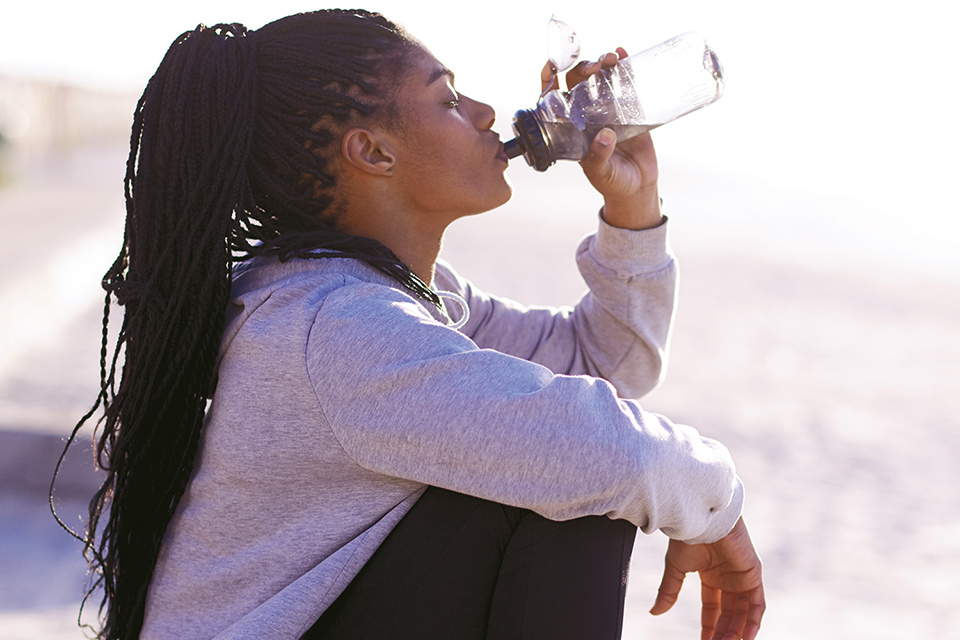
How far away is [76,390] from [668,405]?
3266 millimetres

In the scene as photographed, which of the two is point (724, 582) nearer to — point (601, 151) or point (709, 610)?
point (709, 610)

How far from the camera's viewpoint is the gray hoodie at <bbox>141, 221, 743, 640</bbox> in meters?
1.54

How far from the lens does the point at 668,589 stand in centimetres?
194

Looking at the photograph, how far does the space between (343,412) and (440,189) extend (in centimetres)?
62

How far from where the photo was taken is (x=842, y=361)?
7.82 m

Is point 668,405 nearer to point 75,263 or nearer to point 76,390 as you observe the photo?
point 76,390

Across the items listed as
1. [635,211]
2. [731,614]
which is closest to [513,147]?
[635,211]

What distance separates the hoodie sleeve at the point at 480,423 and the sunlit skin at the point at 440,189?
0.36 m

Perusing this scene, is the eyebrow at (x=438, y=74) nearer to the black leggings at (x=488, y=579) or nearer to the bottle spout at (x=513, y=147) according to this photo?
the bottle spout at (x=513, y=147)

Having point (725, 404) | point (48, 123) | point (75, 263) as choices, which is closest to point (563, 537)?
point (725, 404)

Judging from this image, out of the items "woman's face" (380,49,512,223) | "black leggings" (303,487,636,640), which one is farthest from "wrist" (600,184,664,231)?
"black leggings" (303,487,636,640)

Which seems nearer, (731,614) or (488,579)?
(488,579)

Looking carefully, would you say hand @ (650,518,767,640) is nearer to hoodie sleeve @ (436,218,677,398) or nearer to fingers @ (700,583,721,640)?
fingers @ (700,583,721,640)

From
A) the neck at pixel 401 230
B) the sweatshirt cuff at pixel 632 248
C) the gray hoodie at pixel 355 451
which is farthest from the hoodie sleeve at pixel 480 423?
the sweatshirt cuff at pixel 632 248
